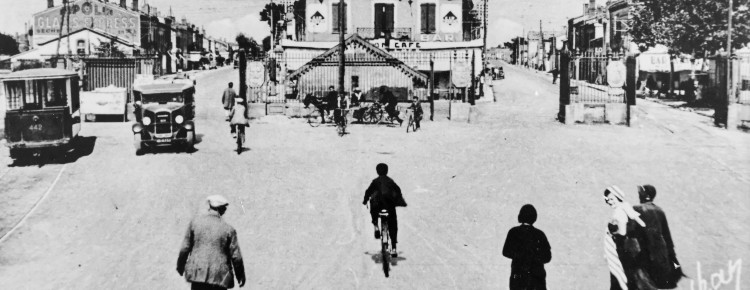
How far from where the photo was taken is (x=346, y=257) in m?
11.6

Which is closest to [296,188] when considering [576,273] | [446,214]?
[446,214]

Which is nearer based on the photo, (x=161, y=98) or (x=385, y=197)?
(x=385, y=197)

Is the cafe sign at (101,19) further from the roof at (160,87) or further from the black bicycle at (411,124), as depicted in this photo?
the roof at (160,87)

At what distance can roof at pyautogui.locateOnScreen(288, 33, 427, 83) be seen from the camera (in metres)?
34.7

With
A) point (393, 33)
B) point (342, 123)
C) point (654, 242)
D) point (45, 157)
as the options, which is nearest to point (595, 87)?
point (342, 123)

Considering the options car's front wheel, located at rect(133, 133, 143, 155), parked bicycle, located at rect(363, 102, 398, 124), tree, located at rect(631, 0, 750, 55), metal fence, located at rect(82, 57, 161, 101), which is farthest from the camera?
metal fence, located at rect(82, 57, 161, 101)

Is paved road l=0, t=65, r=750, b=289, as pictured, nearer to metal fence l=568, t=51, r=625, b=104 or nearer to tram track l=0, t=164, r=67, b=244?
tram track l=0, t=164, r=67, b=244

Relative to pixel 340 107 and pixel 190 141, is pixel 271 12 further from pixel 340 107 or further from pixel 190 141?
pixel 190 141

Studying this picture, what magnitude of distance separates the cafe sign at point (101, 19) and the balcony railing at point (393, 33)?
25.0 metres

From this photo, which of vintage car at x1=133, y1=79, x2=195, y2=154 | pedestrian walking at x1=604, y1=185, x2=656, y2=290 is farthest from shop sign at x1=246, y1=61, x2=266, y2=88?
pedestrian walking at x1=604, y1=185, x2=656, y2=290

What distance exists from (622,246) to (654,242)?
0.51 metres

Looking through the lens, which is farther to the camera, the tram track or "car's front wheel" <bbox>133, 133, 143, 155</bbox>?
"car's front wheel" <bbox>133, 133, 143, 155</bbox>

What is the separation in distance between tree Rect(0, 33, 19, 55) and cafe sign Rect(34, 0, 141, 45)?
246 inches

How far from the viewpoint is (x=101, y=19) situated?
2451 inches
